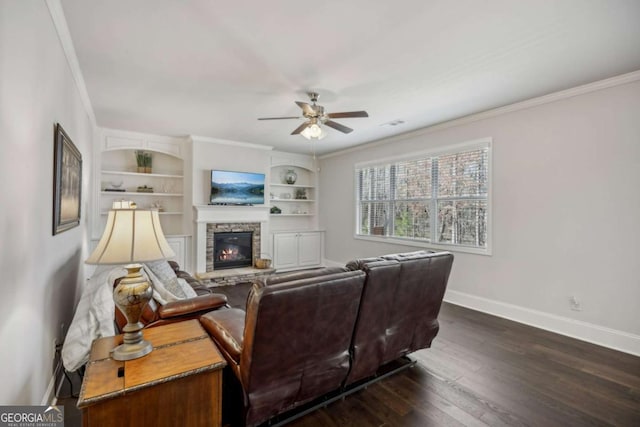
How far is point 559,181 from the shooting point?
133 inches

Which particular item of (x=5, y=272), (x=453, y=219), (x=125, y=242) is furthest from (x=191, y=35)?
(x=453, y=219)

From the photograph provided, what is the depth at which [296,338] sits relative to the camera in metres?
1.71

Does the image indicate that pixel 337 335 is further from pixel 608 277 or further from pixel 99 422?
pixel 608 277

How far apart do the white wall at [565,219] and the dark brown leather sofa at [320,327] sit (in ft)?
6.28

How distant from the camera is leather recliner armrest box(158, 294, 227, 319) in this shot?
223 centimetres

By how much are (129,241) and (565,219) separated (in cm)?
417

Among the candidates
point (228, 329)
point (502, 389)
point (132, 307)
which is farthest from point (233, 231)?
point (502, 389)

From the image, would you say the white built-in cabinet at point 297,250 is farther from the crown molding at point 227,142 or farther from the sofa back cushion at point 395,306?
the sofa back cushion at point 395,306

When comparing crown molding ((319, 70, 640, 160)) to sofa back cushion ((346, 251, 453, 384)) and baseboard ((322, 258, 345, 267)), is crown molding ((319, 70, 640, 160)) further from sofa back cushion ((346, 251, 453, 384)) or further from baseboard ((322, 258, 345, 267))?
baseboard ((322, 258, 345, 267))

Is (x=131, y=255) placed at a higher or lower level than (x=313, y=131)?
lower

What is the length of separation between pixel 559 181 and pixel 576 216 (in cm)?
43

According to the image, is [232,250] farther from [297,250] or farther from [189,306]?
[189,306]

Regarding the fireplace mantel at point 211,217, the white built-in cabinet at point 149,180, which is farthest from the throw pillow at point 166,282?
the white built-in cabinet at point 149,180

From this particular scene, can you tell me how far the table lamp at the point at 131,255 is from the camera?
1.44 meters
